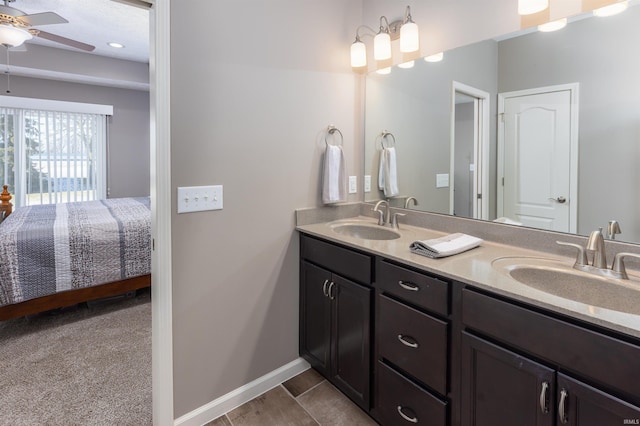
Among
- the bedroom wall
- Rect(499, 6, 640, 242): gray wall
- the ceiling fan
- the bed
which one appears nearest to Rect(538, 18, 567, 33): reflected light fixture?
Rect(499, 6, 640, 242): gray wall

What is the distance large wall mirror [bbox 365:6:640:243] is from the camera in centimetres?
126

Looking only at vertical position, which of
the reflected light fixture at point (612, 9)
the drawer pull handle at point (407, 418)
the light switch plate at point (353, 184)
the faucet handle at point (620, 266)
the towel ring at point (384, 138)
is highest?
the reflected light fixture at point (612, 9)

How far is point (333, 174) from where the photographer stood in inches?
78.0

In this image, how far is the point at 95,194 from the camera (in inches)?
197

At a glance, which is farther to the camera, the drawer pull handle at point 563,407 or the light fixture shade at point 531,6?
the light fixture shade at point 531,6

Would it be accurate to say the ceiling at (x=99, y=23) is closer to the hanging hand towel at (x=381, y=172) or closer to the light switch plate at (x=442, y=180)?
the hanging hand towel at (x=381, y=172)

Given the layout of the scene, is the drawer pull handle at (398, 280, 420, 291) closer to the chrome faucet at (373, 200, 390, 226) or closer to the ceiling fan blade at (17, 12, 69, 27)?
the chrome faucet at (373, 200, 390, 226)

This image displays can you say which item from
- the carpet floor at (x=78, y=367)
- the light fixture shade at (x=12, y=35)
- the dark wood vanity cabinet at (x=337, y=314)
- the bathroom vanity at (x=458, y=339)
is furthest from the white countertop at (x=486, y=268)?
the light fixture shade at (x=12, y=35)

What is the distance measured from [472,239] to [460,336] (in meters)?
0.52

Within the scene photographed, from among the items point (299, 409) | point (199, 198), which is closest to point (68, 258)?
point (199, 198)

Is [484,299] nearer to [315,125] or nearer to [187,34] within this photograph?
[315,125]

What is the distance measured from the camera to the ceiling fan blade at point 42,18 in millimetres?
2520

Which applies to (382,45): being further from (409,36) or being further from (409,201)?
(409,201)

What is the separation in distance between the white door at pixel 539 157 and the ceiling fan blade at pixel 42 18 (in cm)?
322
